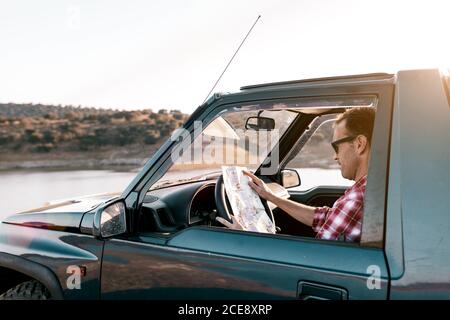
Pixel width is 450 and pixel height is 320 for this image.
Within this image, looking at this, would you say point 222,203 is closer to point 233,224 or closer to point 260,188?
point 233,224

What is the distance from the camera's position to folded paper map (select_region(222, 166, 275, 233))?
2578mm

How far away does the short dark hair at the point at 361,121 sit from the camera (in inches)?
90.5

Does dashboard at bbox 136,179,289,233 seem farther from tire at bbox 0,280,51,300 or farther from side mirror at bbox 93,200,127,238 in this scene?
tire at bbox 0,280,51,300

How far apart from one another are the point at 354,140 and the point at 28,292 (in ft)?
6.85

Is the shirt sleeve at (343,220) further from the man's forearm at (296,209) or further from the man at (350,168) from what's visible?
the man's forearm at (296,209)

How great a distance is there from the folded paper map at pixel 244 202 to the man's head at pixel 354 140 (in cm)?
→ 59

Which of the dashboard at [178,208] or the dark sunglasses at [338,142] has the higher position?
the dark sunglasses at [338,142]

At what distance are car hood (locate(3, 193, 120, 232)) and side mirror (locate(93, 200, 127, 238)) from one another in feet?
0.89

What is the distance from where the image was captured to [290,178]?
429cm

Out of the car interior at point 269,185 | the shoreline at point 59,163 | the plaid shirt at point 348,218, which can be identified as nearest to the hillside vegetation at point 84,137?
the shoreline at point 59,163

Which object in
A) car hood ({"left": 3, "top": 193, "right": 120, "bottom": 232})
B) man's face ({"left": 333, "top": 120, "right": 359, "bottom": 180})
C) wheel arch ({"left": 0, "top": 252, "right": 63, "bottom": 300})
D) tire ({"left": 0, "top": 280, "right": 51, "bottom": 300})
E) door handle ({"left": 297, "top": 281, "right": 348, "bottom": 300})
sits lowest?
A: tire ({"left": 0, "top": 280, "right": 51, "bottom": 300})

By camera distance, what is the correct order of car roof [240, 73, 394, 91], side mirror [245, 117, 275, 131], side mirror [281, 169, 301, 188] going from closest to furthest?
car roof [240, 73, 394, 91]
side mirror [245, 117, 275, 131]
side mirror [281, 169, 301, 188]

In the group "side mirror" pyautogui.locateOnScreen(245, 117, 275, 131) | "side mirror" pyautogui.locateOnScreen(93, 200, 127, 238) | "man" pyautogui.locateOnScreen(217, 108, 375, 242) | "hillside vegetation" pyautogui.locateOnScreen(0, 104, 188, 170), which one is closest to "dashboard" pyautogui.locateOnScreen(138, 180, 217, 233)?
"side mirror" pyautogui.locateOnScreen(93, 200, 127, 238)
